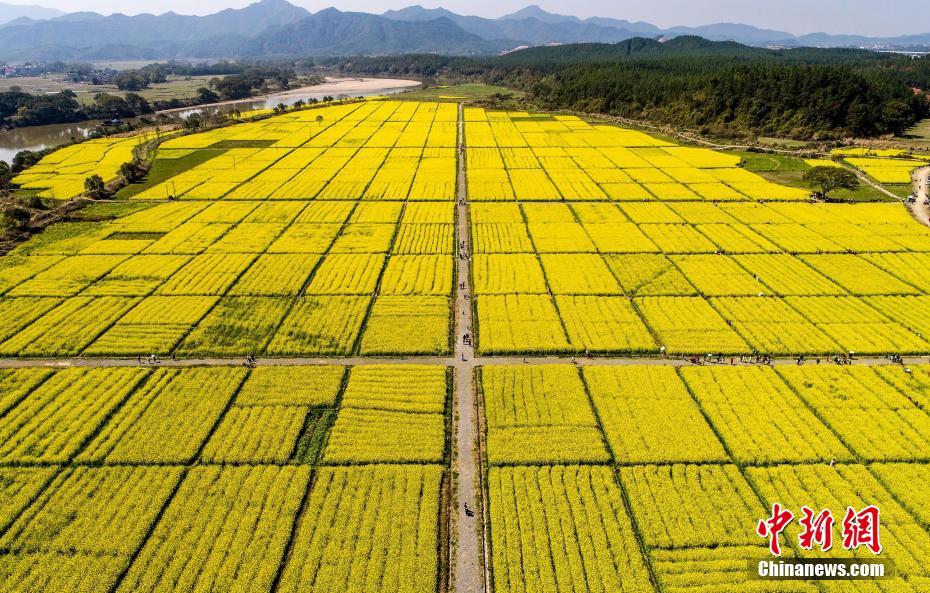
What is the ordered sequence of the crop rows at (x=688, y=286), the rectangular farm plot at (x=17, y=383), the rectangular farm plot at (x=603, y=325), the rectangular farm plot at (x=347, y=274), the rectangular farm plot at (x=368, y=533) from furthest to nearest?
the rectangular farm plot at (x=347, y=274)
the crop rows at (x=688, y=286)
the rectangular farm plot at (x=603, y=325)
the rectangular farm plot at (x=17, y=383)
the rectangular farm plot at (x=368, y=533)

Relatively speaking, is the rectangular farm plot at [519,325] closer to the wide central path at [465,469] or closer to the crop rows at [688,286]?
the crop rows at [688,286]

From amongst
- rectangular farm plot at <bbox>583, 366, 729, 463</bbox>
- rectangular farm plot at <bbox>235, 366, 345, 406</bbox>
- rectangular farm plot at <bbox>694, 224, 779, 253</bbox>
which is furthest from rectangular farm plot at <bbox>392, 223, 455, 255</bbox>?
rectangular farm plot at <bbox>694, 224, 779, 253</bbox>

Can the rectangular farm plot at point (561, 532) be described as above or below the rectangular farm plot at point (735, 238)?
below

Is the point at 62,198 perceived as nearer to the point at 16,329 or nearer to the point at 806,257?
the point at 16,329

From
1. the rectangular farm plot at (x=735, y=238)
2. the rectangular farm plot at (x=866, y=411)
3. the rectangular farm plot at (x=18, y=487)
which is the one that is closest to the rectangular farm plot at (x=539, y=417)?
the rectangular farm plot at (x=866, y=411)

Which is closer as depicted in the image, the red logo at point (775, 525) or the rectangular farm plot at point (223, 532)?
the rectangular farm plot at point (223, 532)

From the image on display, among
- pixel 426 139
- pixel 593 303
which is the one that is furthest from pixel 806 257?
pixel 426 139
